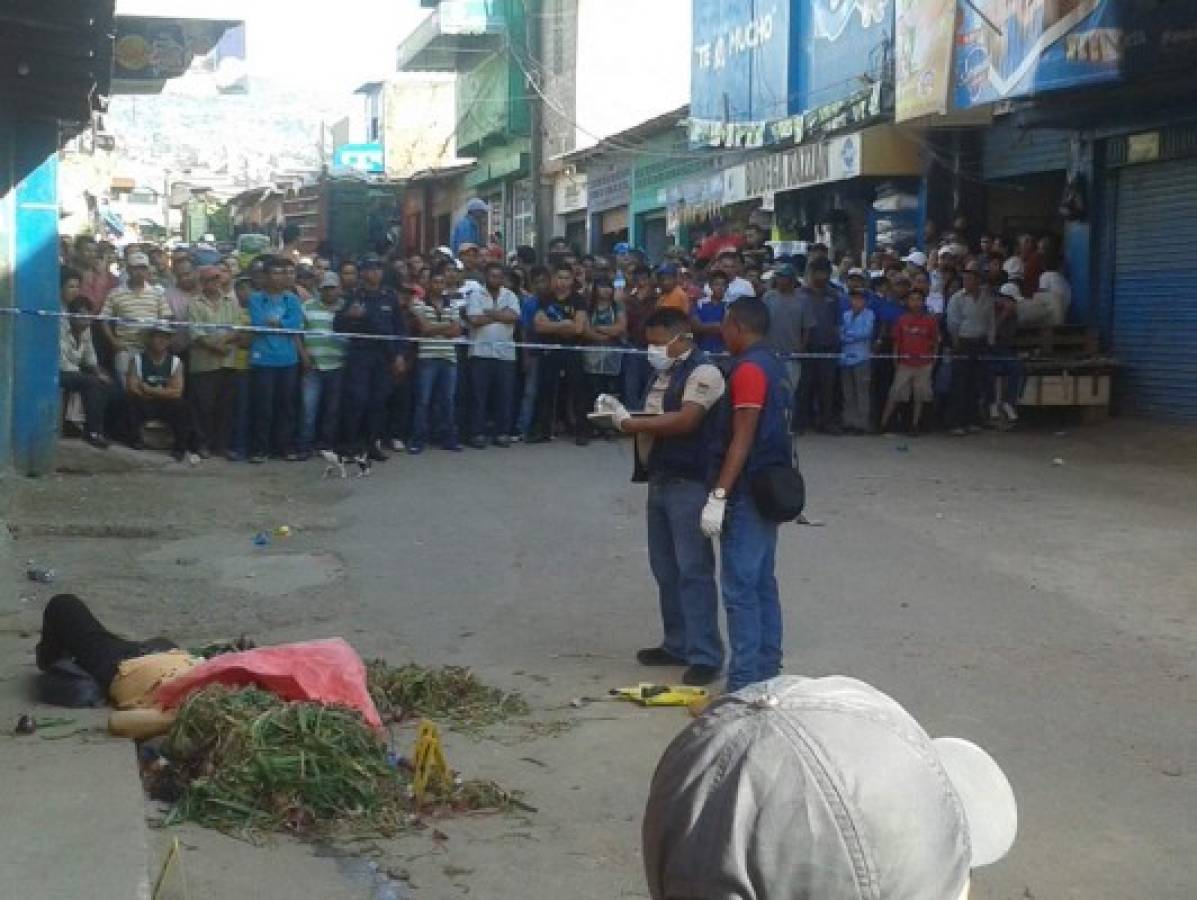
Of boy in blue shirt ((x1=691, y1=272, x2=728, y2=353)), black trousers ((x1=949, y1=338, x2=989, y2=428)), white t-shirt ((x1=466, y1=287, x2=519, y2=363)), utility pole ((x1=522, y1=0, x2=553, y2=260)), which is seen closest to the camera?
boy in blue shirt ((x1=691, y1=272, x2=728, y2=353))

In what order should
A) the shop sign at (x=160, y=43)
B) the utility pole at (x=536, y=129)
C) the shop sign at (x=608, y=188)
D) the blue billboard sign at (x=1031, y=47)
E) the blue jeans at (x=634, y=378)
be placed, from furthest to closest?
the shop sign at (x=608, y=188) → the utility pole at (x=536, y=129) → the blue jeans at (x=634, y=378) → the blue billboard sign at (x=1031, y=47) → the shop sign at (x=160, y=43)

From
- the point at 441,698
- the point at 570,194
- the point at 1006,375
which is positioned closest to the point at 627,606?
the point at 441,698

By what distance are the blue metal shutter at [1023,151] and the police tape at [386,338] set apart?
2.85m

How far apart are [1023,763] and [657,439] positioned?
2329mm

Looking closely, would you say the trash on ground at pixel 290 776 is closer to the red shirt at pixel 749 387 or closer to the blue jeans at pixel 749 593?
the blue jeans at pixel 749 593

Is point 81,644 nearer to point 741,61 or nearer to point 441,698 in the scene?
point 441,698

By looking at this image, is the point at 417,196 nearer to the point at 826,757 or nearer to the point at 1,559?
the point at 1,559

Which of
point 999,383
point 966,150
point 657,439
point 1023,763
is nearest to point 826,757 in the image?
point 1023,763

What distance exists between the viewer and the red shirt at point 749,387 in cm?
713

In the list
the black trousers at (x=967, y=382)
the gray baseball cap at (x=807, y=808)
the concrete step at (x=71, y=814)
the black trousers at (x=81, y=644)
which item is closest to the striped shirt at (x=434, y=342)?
the black trousers at (x=967, y=382)

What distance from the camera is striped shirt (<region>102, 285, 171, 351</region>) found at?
1534 centimetres

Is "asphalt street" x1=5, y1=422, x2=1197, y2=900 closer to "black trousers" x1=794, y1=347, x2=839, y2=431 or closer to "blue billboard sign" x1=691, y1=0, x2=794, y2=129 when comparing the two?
"black trousers" x1=794, y1=347, x2=839, y2=431

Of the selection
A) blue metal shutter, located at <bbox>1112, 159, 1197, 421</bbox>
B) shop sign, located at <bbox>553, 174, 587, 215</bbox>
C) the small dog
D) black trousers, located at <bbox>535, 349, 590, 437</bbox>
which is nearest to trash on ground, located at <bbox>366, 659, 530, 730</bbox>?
the small dog

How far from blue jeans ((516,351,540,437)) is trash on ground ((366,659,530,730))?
31.8 ft
